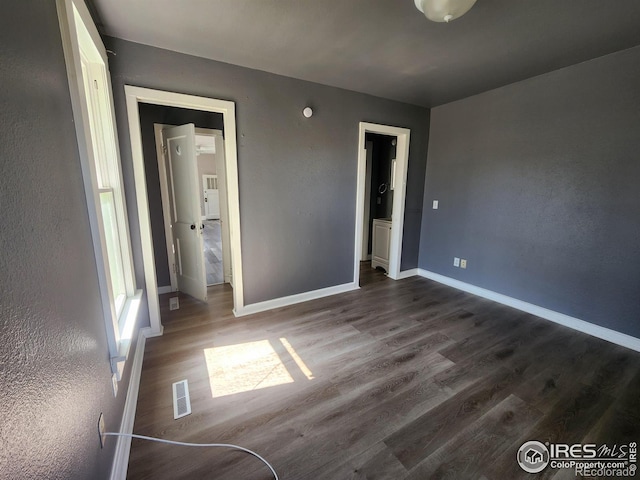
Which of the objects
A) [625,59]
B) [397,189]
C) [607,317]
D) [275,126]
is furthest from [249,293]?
[625,59]

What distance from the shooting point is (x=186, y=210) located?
321 cm

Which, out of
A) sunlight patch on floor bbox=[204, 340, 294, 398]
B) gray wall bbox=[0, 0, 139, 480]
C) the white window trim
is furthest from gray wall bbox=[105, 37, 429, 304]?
gray wall bbox=[0, 0, 139, 480]

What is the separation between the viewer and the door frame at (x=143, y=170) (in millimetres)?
2238

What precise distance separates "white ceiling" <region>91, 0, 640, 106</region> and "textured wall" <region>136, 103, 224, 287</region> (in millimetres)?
1181

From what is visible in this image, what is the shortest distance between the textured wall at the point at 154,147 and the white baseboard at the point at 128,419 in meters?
1.45

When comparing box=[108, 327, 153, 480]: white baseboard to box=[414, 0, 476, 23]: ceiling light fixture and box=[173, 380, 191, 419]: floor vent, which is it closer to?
box=[173, 380, 191, 419]: floor vent

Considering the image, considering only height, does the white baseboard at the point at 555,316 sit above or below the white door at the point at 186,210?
below

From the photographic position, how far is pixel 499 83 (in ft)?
9.66

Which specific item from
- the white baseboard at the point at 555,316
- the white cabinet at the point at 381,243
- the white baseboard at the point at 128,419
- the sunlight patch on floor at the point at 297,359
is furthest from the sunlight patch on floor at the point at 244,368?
the white baseboard at the point at 555,316

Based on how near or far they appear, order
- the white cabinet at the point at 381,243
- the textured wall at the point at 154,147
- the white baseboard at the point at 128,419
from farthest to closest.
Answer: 1. the white cabinet at the point at 381,243
2. the textured wall at the point at 154,147
3. the white baseboard at the point at 128,419

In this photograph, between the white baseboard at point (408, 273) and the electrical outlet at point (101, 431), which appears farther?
the white baseboard at point (408, 273)

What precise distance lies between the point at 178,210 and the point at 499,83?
4.05m

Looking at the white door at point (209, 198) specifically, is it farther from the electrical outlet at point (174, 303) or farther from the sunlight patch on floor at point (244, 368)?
the sunlight patch on floor at point (244, 368)

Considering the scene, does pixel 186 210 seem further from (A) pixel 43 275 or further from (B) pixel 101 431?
(A) pixel 43 275
